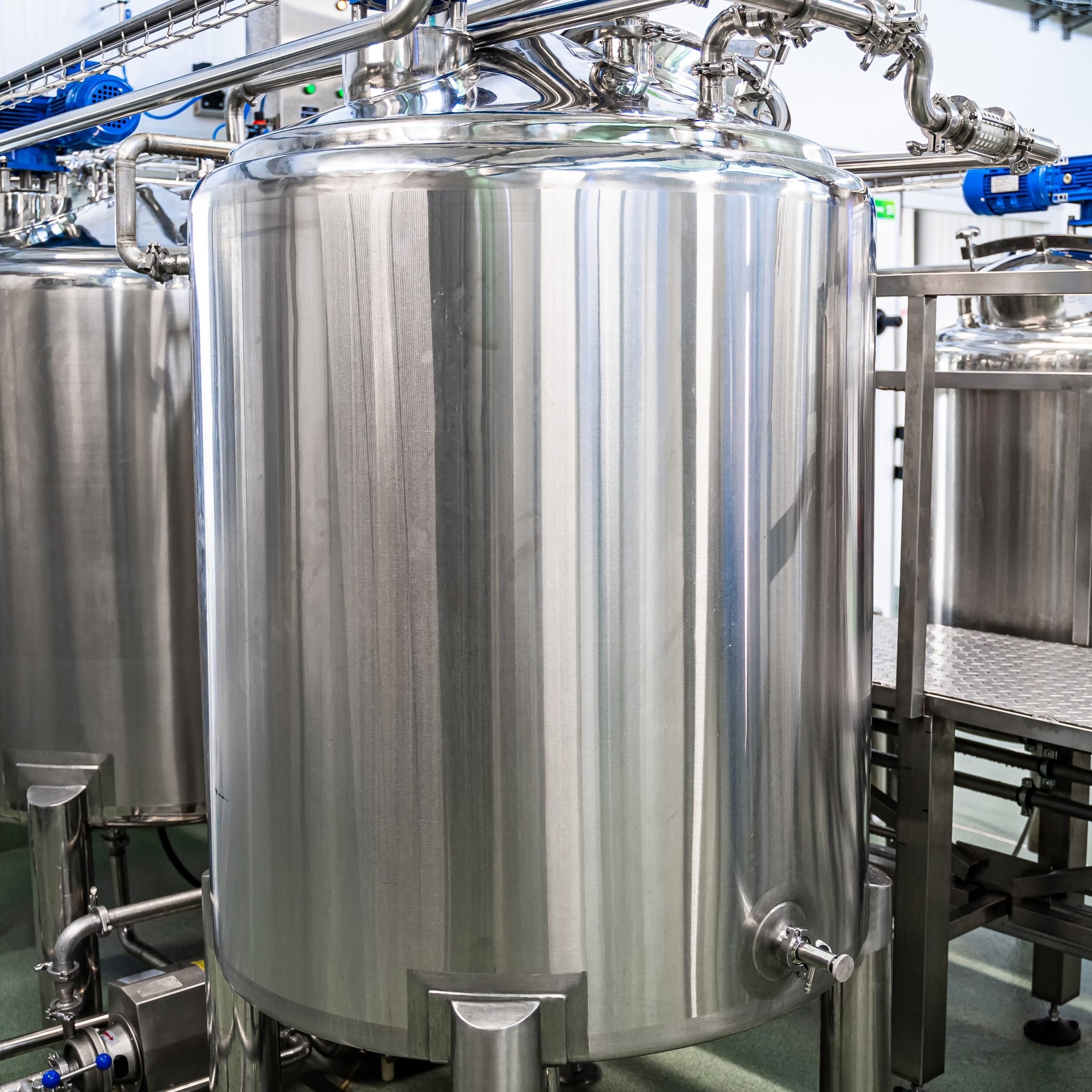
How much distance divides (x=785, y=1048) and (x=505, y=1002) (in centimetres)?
Answer: 118

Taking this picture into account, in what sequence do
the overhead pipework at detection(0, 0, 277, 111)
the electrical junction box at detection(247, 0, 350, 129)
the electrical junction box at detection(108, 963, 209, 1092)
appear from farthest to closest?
the electrical junction box at detection(247, 0, 350, 129), the overhead pipework at detection(0, 0, 277, 111), the electrical junction box at detection(108, 963, 209, 1092)

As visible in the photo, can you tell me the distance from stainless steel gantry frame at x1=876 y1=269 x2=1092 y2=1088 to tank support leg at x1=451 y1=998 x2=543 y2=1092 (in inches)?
34.7

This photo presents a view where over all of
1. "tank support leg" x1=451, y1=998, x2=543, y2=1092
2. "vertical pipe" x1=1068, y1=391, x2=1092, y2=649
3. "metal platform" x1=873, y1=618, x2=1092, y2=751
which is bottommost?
"tank support leg" x1=451, y1=998, x2=543, y2=1092

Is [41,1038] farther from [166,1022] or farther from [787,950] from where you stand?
[787,950]

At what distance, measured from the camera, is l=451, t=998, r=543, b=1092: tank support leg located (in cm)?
127

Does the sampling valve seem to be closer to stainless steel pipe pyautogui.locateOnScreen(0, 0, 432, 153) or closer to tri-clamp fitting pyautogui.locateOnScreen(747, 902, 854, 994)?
stainless steel pipe pyautogui.locateOnScreen(0, 0, 432, 153)

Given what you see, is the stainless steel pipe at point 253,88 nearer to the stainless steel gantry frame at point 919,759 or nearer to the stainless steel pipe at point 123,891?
the stainless steel gantry frame at point 919,759

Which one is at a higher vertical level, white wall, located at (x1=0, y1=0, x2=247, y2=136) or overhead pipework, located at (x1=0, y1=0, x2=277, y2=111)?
white wall, located at (x1=0, y1=0, x2=247, y2=136)

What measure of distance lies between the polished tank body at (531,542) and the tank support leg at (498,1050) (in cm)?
5

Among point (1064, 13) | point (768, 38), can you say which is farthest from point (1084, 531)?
point (1064, 13)

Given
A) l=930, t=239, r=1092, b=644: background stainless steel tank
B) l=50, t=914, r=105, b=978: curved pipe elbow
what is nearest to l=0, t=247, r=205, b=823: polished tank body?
l=50, t=914, r=105, b=978: curved pipe elbow

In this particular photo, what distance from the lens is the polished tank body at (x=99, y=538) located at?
2178 mm

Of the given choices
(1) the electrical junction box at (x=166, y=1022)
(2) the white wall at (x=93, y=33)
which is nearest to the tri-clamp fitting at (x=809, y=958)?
(1) the electrical junction box at (x=166, y=1022)

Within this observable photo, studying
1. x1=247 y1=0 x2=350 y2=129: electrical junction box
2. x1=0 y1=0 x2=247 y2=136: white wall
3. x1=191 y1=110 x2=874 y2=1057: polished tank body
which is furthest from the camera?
x1=0 y1=0 x2=247 y2=136: white wall
